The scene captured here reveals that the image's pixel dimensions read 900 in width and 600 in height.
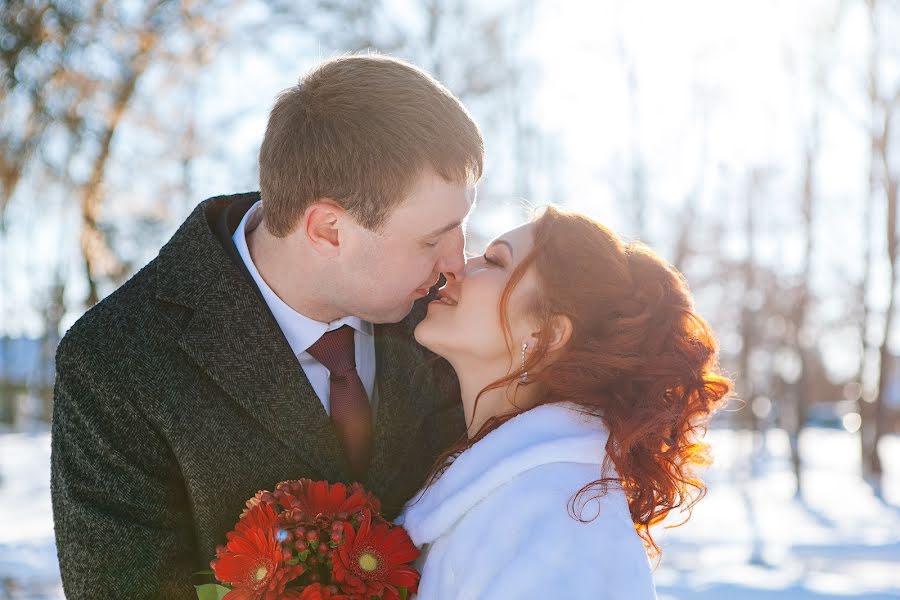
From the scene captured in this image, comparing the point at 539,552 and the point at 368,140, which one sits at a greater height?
the point at 368,140

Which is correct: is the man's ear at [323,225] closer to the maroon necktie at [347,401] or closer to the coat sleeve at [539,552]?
the maroon necktie at [347,401]

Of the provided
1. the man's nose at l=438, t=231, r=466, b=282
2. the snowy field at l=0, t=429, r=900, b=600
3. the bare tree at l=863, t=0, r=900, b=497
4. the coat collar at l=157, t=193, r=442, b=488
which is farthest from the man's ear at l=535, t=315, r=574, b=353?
the bare tree at l=863, t=0, r=900, b=497

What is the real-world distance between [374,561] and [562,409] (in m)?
0.66

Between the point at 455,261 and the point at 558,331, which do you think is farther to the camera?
the point at 455,261

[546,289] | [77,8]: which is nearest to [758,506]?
[77,8]

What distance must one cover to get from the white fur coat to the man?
17.1 inches

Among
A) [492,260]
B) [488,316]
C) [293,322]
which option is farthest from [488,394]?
Answer: [293,322]

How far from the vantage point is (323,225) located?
2.75m

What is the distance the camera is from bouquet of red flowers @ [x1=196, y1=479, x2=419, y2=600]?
83.8 inches

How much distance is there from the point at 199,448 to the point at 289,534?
0.53 m

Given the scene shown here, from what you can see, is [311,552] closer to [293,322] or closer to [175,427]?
[175,427]

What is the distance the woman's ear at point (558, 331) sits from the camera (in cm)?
266

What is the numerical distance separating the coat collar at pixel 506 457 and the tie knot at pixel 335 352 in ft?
1.68

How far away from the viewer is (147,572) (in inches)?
97.1
